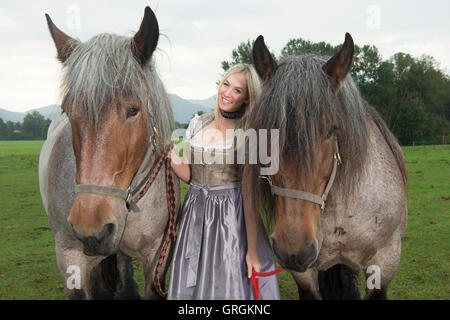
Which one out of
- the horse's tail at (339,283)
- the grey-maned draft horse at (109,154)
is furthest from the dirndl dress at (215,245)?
the horse's tail at (339,283)

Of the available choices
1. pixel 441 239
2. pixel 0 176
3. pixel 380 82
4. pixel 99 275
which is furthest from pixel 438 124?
pixel 99 275

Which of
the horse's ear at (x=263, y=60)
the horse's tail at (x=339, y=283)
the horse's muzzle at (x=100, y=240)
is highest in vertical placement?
the horse's ear at (x=263, y=60)

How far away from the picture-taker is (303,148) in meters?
2.11

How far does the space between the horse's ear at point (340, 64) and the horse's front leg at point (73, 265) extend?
228 cm

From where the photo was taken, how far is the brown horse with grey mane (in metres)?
2.13

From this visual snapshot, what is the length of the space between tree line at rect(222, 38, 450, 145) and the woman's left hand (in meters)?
30.6

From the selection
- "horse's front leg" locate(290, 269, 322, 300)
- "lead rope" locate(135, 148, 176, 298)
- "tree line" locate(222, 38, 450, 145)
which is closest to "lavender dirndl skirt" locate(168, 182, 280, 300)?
"lead rope" locate(135, 148, 176, 298)

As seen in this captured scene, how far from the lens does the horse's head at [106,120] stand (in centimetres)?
210

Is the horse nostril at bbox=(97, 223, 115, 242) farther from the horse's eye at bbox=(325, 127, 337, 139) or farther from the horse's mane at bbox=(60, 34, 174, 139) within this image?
the horse's eye at bbox=(325, 127, 337, 139)

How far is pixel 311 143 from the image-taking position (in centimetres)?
213

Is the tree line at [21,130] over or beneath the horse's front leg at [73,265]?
over

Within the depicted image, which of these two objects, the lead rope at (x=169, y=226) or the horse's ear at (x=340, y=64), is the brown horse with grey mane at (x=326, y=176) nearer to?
the horse's ear at (x=340, y=64)

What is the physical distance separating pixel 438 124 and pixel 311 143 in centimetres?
4548

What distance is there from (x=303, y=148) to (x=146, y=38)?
1.33 meters
